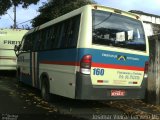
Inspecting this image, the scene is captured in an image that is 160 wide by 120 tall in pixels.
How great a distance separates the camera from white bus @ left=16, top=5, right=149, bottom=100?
9.67m

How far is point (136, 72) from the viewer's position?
1062cm

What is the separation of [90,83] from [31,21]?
22.1m

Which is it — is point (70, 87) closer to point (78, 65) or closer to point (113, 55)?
point (78, 65)

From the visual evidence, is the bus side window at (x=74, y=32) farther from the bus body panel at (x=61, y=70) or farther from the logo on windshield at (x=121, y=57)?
the logo on windshield at (x=121, y=57)

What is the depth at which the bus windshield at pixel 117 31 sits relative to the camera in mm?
9939

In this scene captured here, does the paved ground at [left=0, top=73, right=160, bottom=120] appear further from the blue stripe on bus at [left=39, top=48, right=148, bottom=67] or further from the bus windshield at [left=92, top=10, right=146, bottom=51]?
the bus windshield at [left=92, top=10, right=146, bottom=51]

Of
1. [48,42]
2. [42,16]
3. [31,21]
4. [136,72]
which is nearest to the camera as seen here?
[136,72]

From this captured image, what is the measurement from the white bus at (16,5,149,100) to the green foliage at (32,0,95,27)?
14.9 metres

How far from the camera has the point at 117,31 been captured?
33.8 feet

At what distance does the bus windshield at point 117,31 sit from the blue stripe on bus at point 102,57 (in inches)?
9.8

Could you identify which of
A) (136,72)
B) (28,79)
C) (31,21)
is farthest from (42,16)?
(136,72)

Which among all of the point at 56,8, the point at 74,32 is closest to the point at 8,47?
the point at 56,8

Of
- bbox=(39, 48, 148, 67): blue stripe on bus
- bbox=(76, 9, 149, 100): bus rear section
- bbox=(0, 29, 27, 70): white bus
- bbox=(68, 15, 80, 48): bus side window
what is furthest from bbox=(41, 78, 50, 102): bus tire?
bbox=(0, 29, 27, 70): white bus

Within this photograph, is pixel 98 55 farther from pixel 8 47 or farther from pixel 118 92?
→ pixel 8 47
